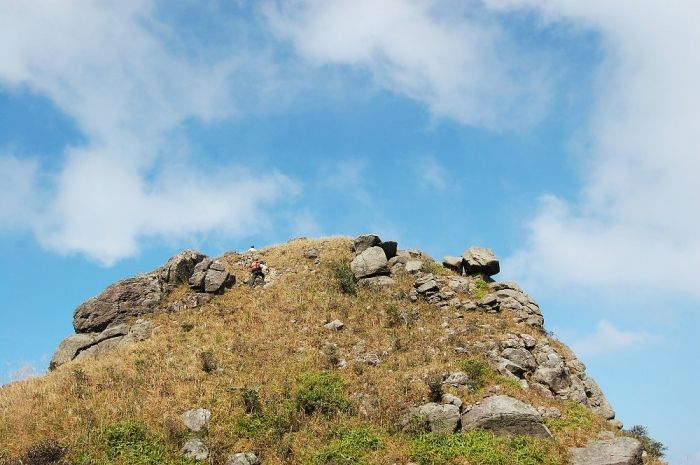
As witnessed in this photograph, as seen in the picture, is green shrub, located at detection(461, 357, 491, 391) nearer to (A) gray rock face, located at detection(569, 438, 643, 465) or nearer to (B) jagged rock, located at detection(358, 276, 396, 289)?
(A) gray rock face, located at detection(569, 438, 643, 465)

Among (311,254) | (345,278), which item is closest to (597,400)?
(345,278)

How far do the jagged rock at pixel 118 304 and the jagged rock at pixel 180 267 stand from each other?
0.83 m

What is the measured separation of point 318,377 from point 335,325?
5.33 metres

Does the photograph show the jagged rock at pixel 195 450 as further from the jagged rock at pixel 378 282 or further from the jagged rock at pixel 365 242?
the jagged rock at pixel 365 242

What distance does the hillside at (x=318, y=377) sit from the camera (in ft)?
58.6

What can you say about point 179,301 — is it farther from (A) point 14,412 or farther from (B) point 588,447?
(B) point 588,447

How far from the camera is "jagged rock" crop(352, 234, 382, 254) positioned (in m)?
36.3

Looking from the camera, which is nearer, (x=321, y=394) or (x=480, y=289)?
(x=321, y=394)

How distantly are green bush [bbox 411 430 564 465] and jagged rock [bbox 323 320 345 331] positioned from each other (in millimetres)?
9951

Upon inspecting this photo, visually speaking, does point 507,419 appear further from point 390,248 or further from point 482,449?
point 390,248

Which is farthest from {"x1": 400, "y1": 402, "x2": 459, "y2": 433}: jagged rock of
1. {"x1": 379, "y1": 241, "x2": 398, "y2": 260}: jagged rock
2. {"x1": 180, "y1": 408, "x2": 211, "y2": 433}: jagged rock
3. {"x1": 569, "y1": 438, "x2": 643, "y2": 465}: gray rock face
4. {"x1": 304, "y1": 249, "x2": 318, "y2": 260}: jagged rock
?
{"x1": 304, "y1": 249, "x2": 318, "y2": 260}: jagged rock

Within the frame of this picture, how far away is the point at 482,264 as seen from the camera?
108ft

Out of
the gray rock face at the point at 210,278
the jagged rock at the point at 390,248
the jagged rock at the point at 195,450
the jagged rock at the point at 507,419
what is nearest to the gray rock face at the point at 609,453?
the jagged rock at the point at 507,419

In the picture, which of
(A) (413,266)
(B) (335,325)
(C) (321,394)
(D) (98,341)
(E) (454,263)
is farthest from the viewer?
(E) (454,263)
